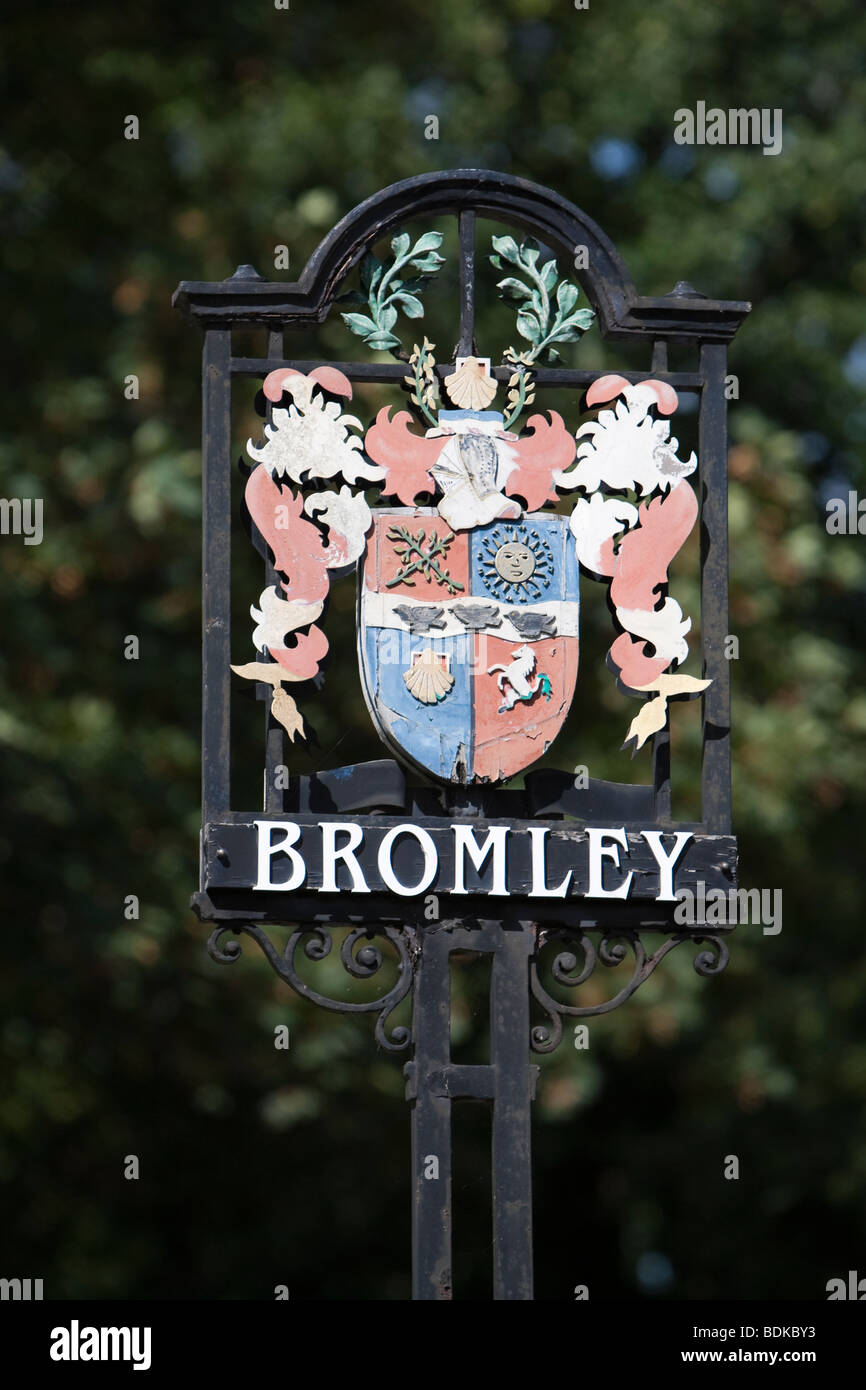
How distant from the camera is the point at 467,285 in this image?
7020 millimetres

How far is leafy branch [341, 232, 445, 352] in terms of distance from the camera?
6973 millimetres

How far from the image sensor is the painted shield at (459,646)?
6.79 metres

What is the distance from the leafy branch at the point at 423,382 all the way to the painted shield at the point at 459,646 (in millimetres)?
282

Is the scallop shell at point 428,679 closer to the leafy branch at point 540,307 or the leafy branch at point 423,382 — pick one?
the leafy branch at point 423,382

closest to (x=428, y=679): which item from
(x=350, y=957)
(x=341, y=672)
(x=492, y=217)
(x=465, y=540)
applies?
(x=465, y=540)

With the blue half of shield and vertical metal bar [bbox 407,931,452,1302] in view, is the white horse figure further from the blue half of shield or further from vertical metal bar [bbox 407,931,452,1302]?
vertical metal bar [bbox 407,931,452,1302]

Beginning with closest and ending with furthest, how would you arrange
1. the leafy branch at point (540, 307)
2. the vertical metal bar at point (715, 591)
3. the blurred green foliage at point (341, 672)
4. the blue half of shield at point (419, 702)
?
the blue half of shield at point (419, 702) → the vertical metal bar at point (715, 591) → the leafy branch at point (540, 307) → the blurred green foliage at point (341, 672)

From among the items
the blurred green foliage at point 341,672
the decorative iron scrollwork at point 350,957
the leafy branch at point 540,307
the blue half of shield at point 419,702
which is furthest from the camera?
the blurred green foliage at point 341,672

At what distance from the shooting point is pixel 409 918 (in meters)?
6.66

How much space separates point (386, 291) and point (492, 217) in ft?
1.18

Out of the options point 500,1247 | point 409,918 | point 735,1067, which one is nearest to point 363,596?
point 409,918

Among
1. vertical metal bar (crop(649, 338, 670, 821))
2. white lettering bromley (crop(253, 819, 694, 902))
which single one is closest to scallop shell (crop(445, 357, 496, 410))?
vertical metal bar (crop(649, 338, 670, 821))

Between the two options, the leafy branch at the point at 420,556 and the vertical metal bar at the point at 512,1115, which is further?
the leafy branch at the point at 420,556

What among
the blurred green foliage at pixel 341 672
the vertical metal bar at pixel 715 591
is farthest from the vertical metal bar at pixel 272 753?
the blurred green foliage at pixel 341 672
